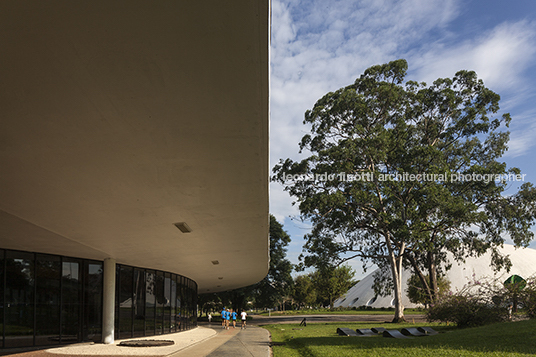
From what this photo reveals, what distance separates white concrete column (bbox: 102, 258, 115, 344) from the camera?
580 inches

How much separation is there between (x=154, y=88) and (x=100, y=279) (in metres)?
13.0

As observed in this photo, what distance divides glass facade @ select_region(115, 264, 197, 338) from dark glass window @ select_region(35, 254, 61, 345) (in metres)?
2.90

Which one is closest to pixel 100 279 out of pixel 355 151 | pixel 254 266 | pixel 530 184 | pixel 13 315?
pixel 13 315

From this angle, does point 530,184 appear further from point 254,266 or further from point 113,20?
point 113,20

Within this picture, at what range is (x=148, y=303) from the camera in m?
18.8

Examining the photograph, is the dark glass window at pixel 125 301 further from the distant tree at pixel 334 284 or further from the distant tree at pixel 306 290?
the distant tree at pixel 306 290

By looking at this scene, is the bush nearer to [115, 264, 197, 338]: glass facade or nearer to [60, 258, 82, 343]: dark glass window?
[115, 264, 197, 338]: glass facade

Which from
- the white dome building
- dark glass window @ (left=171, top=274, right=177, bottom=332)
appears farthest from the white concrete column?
the white dome building

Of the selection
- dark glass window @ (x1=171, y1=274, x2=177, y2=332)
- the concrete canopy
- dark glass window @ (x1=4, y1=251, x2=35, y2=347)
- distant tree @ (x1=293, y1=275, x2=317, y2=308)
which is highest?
the concrete canopy

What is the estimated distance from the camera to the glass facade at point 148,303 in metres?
16.7

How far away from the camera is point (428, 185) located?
28.0 meters

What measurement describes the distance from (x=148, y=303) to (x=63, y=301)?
17.7 feet

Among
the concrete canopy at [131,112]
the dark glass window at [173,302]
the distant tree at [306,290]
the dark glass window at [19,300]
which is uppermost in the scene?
the concrete canopy at [131,112]

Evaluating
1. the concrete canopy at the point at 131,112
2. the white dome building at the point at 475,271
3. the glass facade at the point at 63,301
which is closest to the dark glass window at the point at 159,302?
the glass facade at the point at 63,301
